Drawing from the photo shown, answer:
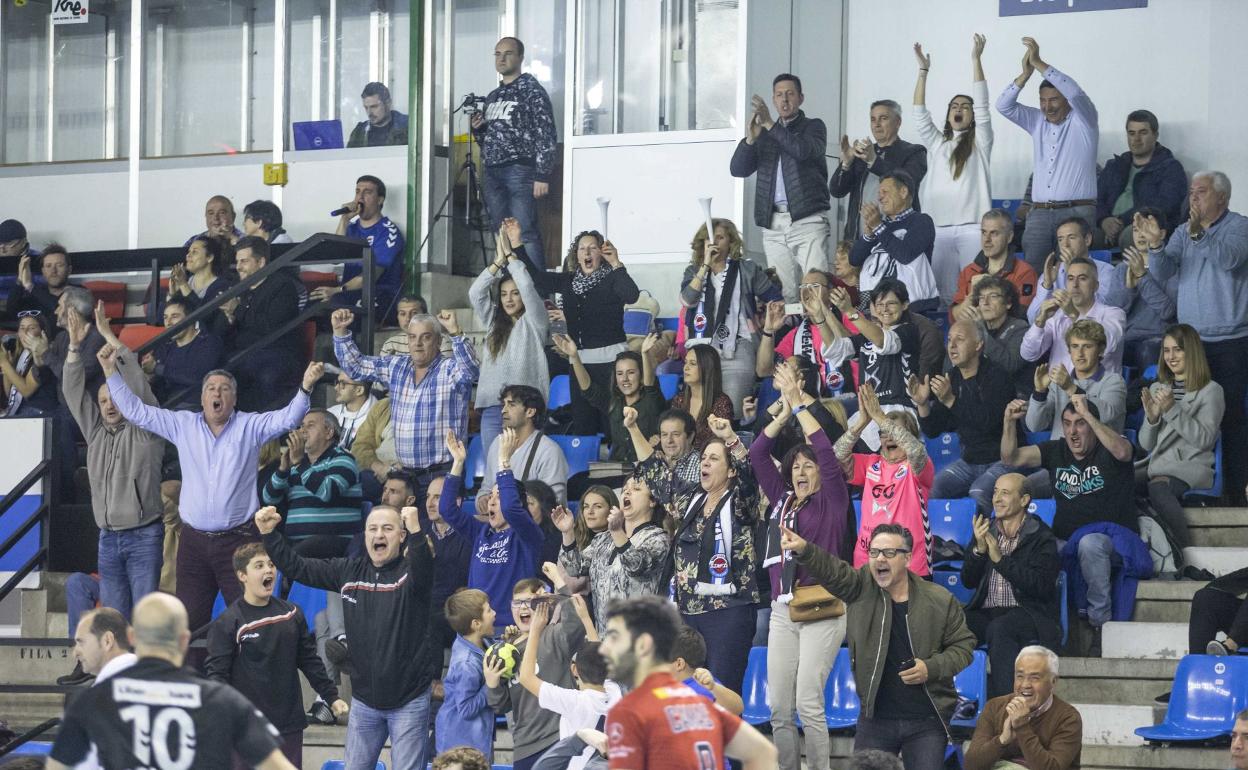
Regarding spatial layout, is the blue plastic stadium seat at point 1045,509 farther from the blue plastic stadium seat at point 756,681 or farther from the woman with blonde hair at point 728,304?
the woman with blonde hair at point 728,304

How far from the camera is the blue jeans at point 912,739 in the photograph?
288 inches

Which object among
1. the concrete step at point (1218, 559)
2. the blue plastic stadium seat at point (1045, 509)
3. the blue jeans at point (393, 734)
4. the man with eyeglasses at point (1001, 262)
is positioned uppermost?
the man with eyeglasses at point (1001, 262)

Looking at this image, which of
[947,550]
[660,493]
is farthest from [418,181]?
[947,550]

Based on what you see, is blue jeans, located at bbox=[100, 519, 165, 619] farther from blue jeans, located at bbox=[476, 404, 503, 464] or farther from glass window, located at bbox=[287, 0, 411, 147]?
glass window, located at bbox=[287, 0, 411, 147]

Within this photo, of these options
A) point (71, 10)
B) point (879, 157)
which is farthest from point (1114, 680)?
point (71, 10)

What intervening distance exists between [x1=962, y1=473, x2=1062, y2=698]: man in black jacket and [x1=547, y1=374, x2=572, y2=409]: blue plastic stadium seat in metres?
3.65

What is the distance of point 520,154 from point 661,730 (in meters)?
7.94

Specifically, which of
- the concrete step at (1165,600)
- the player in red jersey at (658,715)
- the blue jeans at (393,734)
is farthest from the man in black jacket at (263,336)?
the player in red jersey at (658,715)

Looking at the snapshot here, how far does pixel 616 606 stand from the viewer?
17.2 feet

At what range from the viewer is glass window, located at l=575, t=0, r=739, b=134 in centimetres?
A: 1333

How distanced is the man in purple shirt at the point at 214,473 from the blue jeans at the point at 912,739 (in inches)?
153

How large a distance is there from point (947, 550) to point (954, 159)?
12.4 feet

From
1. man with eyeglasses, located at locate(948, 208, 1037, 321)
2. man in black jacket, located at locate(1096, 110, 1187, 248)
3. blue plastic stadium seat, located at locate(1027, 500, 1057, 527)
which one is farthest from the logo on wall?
blue plastic stadium seat, located at locate(1027, 500, 1057, 527)

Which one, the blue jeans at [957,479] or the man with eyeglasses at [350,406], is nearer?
the blue jeans at [957,479]
